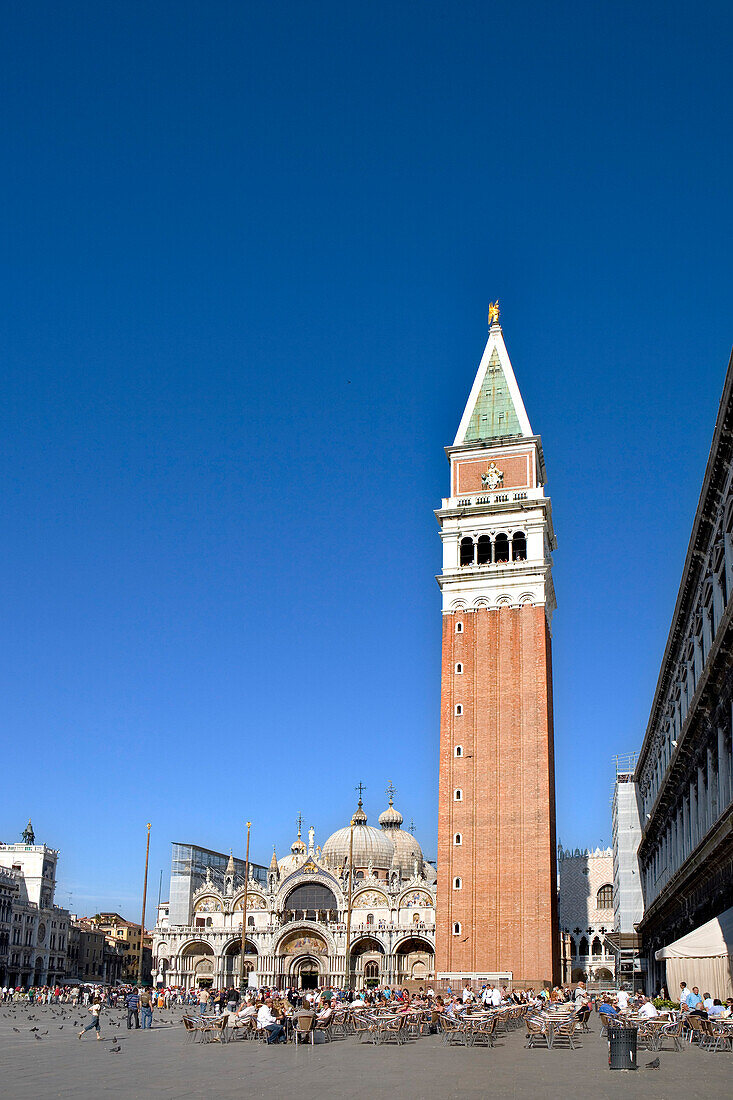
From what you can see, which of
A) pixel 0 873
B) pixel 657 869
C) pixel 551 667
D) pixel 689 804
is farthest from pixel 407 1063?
pixel 0 873

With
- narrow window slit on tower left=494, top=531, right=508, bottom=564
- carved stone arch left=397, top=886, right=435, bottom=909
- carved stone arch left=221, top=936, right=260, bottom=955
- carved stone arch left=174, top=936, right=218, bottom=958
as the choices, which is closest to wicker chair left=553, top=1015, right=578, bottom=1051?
narrow window slit on tower left=494, top=531, right=508, bottom=564

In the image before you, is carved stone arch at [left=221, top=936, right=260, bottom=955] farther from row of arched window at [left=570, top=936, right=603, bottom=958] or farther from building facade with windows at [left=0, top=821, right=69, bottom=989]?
row of arched window at [left=570, top=936, right=603, bottom=958]

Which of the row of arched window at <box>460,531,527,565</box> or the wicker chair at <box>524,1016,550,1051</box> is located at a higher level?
the row of arched window at <box>460,531,527,565</box>

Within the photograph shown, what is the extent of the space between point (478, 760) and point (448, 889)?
772cm

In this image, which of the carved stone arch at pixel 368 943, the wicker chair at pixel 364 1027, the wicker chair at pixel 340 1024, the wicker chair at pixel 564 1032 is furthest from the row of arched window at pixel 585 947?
the wicker chair at pixel 564 1032

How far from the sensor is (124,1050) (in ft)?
88.1

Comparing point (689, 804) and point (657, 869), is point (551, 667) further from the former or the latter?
point (689, 804)

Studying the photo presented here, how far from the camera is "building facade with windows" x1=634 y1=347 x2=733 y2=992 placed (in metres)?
27.1

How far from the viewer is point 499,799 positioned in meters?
61.6

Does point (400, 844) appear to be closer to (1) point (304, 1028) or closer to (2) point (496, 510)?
(2) point (496, 510)

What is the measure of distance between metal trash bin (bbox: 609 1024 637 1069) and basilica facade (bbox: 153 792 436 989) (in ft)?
197

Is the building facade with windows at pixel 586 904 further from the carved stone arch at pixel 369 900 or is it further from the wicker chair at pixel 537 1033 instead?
the wicker chair at pixel 537 1033

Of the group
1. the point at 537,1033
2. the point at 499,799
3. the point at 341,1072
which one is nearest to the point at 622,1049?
the point at 341,1072

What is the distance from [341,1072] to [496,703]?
4477 cm
